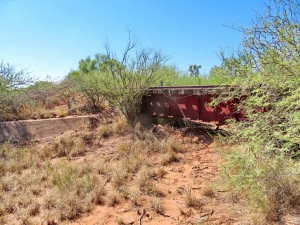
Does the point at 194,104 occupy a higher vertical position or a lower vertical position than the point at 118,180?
higher

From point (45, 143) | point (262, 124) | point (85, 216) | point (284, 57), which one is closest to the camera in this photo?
point (284, 57)

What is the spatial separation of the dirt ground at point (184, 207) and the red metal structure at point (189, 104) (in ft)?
4.42

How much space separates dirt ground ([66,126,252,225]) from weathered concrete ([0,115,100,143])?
4.65 metres

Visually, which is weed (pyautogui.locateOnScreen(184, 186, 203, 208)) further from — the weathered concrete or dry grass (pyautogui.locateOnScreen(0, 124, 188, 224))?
the weathered concrete

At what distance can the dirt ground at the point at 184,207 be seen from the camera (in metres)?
4.09

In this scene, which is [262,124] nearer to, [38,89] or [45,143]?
[45,143]

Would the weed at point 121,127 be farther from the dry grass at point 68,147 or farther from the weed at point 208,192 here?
the weed at point 208,192

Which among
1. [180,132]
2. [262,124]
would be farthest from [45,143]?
[262,124]

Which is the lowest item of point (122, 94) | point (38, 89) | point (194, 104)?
point (194, 104)

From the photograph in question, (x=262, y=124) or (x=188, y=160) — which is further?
(x=188, y=160)

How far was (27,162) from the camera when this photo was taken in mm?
7176

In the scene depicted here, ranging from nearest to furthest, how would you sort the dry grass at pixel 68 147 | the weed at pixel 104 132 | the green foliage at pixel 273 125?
the green foliage at pixel 273 125 → the dry grass at pixel 68 147 → the weed at pixel 104 132

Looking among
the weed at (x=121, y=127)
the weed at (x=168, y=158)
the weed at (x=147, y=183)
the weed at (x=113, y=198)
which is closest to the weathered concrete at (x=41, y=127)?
the weed at (x=121, y=127)

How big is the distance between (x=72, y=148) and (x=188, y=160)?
3378 mm
